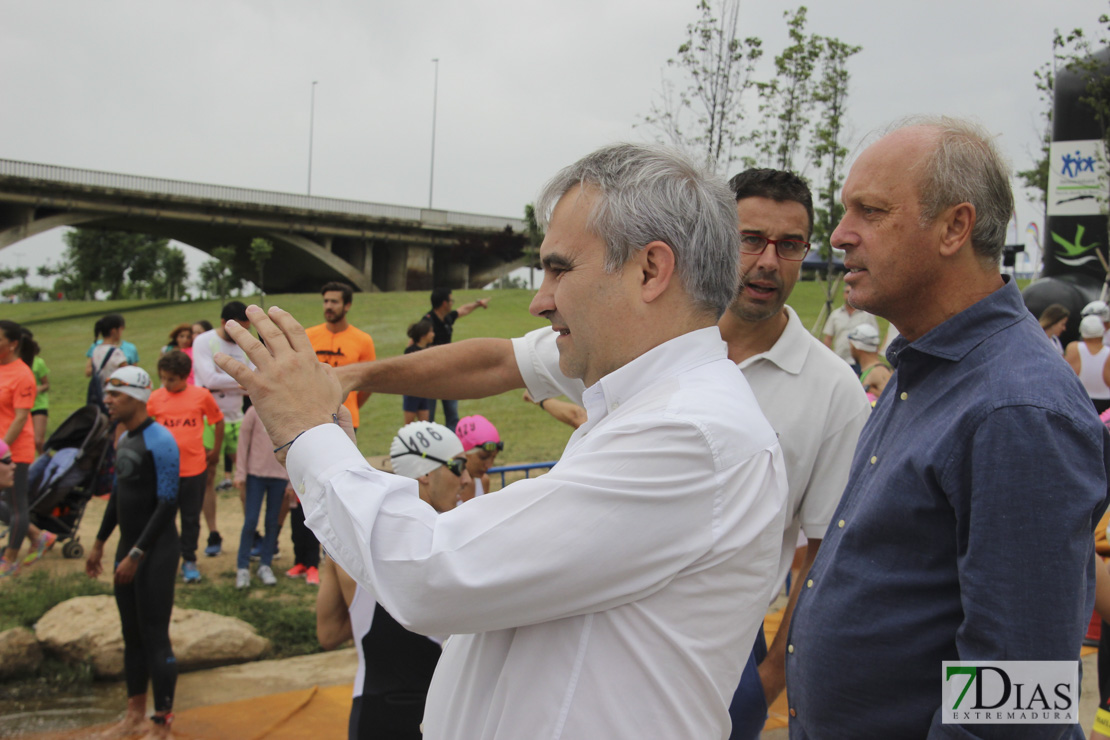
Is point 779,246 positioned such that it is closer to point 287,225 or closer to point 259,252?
point 259,252

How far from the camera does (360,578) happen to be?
1.37 meters

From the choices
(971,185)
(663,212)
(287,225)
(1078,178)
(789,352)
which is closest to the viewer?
(663,212)

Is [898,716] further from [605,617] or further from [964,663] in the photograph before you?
[605,617]

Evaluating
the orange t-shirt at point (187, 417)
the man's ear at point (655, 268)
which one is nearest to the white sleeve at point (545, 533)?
the man's ear at point (655, 268)

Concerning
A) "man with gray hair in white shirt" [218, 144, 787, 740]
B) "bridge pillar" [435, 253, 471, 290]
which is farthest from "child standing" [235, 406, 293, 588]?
"bridge pillar" [435, 253, 471, 290]

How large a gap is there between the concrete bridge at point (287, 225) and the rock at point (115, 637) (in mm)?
37909

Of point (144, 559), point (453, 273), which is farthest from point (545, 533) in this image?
point (453, 273)

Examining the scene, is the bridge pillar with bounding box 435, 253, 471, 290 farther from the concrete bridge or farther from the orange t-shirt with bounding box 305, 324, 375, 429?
the orange t-shirt with bounding box 305, 324, 375, 429

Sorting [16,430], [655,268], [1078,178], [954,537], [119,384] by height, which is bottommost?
[16,430]

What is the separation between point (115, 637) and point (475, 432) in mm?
2816

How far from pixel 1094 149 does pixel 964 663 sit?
17.7 meters

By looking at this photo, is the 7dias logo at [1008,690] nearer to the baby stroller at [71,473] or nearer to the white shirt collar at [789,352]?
the white shirt collar at [789,352]

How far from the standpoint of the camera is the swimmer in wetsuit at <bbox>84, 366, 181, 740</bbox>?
15.1 ft

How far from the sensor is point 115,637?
18.1 ft
